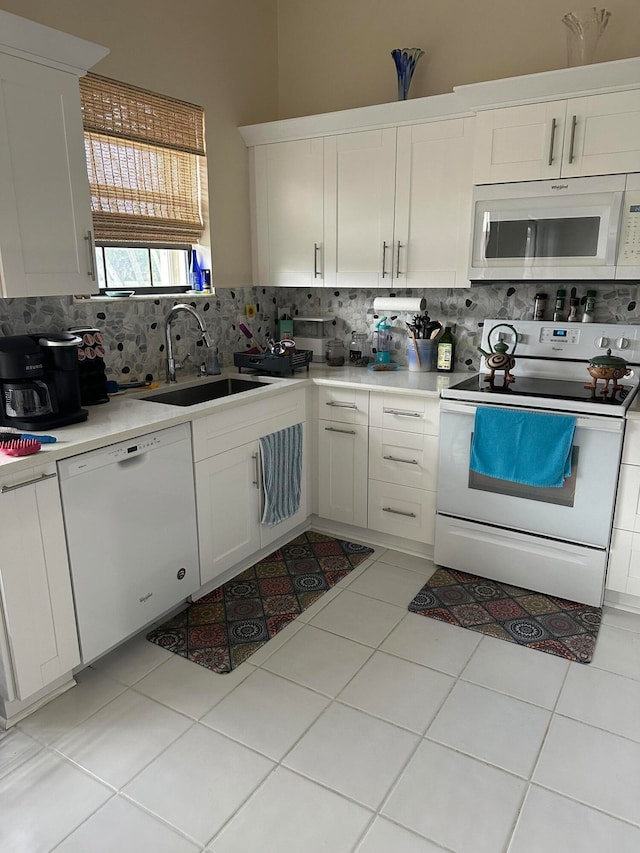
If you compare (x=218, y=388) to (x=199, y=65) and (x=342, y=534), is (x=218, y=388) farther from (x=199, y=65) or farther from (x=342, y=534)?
(x=199, y=65)

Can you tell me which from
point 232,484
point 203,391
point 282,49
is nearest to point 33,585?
point 232,484

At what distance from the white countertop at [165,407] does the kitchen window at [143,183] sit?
2.03ft

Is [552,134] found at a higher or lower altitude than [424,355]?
higher

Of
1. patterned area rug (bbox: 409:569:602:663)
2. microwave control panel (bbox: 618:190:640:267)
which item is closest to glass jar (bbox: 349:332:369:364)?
patterned area rug (bbox: 409:569:602:663)

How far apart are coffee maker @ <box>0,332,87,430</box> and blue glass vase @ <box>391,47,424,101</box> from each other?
6.87ft

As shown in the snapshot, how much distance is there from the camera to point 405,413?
2924 millimetres

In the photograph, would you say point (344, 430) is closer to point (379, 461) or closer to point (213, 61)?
point (379, 461)

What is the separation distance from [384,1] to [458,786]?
11.9ft

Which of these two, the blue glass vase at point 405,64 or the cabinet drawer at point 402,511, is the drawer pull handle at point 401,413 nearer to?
the cabinet drawer at point 402,511

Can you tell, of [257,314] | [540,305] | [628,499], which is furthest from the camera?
[257,314]

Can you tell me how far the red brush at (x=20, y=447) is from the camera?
5.97 ft

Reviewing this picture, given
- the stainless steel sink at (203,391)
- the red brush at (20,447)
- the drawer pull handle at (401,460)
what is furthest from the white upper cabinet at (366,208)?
the red brush at (20,447)

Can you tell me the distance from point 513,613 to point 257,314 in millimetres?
2233

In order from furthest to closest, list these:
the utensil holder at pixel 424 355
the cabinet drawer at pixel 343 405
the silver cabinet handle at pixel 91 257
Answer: the utensil holder at pixel 424 355 → the cabinet drawer at pixel 343 405 → the silver cabinet handle at pixel 91 257
